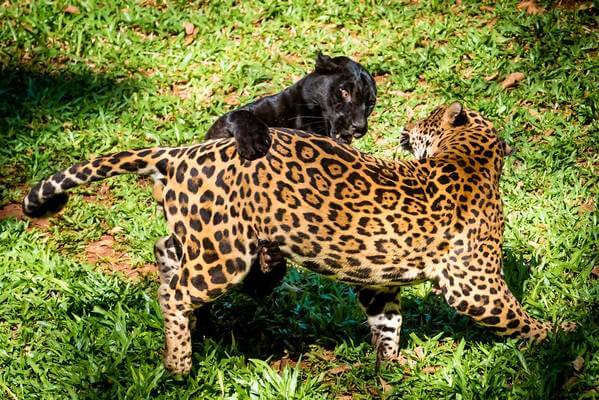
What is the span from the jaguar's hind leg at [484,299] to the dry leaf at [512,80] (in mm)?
4090

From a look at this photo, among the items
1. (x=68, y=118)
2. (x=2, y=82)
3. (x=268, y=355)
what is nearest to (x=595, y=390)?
(x=268, y=355)

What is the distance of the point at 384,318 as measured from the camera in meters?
6.77

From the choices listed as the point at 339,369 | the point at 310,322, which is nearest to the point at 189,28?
the point at 310,322

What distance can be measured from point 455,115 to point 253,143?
1.70 m

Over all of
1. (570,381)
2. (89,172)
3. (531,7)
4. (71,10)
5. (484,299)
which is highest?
(89,172)

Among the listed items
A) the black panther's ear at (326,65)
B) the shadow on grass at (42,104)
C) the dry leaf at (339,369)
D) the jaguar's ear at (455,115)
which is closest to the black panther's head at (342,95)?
the black panther's ear at (326,65)

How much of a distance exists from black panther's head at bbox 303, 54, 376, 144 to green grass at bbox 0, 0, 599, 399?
107cm

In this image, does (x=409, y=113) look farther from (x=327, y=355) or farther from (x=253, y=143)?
(x=253, y=143)

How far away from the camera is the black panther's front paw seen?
19.5ft

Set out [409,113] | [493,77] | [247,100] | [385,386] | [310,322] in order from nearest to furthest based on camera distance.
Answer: [385,386]
[310,322]
[409,113]
[493,77]
[247,100]

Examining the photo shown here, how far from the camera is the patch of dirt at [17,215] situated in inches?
334

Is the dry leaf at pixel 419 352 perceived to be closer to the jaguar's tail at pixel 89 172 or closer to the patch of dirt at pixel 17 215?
the jaguar's tail at pixel 89 172

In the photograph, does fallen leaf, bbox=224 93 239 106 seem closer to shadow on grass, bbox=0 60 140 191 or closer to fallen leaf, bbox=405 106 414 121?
shadow on grass, bbox=0 60 140 191

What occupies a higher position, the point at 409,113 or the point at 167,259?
the point at 167,259
